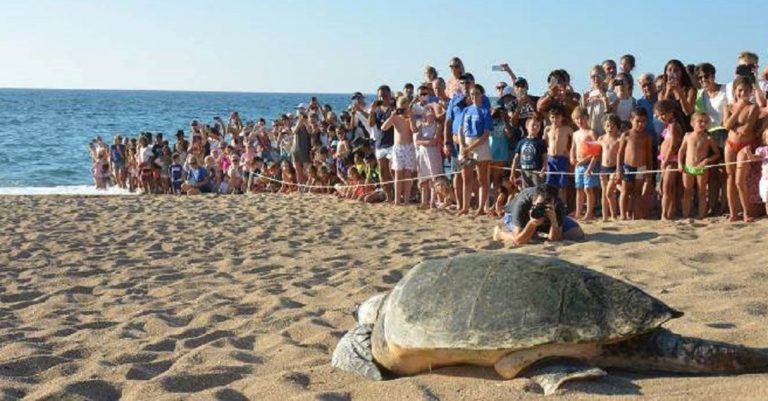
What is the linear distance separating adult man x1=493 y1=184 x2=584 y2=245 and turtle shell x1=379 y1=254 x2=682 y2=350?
3425 millimetres

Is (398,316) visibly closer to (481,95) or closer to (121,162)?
(481,95)

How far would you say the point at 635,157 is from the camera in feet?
27.0

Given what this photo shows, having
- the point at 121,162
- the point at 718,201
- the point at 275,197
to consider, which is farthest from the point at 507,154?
the point at 121,162

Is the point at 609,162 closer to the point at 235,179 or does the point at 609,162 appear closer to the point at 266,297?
the point at 266,297

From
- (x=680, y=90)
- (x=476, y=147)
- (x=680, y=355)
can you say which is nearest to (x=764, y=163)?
(x=680, y=90)

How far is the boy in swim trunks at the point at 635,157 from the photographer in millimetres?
8188

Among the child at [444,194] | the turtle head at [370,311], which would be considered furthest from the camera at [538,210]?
the child at [444,194]

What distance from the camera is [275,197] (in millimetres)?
13953

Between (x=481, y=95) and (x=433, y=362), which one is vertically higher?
(x=481, y=95)

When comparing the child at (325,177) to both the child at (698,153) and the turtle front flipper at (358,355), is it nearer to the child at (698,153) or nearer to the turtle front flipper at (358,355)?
the child at (698,153)

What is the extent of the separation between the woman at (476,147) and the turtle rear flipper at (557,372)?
6291mm

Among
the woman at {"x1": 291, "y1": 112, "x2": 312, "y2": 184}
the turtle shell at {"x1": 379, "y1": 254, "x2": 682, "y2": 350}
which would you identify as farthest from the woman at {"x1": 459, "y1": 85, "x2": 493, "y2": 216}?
the turtle shell at {"x1": 379, "y1": 254, "x2": 682, "y2": 350}

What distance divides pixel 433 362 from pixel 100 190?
60.5 ft

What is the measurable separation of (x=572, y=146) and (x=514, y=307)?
18.8ft
